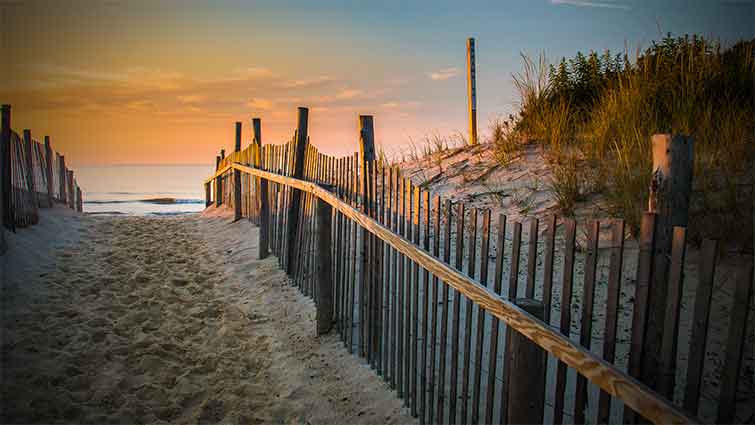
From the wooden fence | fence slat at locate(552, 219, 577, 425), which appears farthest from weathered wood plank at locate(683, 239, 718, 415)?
fence slat at locate(552, 219, 577, 425)

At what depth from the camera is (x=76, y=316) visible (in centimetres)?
534

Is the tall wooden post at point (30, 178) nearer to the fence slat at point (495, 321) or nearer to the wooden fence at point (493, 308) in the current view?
the wooden fence at point (493, 308)

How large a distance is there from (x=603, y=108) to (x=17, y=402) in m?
7.23

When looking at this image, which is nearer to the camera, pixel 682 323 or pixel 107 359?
pixel 682 323

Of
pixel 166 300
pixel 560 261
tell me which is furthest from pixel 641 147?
pixel 166 300

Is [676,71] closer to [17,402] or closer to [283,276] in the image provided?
[283,276]

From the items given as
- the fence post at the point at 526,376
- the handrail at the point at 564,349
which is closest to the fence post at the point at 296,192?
the handrail at the point at 564,349

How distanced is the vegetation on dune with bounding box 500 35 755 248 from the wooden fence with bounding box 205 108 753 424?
72cm

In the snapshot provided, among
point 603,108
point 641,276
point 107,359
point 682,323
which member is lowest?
point 107,359

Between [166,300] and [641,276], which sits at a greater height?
[641,276]

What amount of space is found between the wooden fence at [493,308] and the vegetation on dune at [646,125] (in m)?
0.72

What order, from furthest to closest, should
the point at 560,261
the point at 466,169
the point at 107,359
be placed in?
the point at 466,169, the point at 560,261, the point at 107,359

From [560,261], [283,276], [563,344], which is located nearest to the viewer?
[563,344]

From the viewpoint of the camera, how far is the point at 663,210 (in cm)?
183
